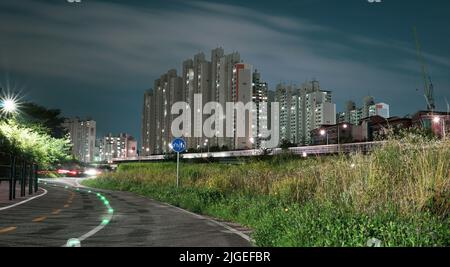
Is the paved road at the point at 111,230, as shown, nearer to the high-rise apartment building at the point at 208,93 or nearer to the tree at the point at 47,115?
the tree at the point at 47,115

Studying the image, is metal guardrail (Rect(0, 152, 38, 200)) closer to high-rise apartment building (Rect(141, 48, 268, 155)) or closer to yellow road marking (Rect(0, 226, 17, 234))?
yellow road marking (Rect(0, 226, 17, 234))

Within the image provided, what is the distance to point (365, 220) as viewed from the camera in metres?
8.47

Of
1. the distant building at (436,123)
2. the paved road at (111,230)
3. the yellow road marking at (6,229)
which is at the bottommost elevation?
the paved road at (111,230)

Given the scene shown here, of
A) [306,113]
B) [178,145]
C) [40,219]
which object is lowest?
[40,219]

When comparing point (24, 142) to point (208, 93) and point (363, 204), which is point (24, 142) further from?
point (208, 93)

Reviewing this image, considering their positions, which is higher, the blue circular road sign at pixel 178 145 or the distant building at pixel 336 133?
the distant building at pixel 336 133

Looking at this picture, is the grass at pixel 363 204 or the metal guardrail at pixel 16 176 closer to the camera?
the grass at pixel 363 204

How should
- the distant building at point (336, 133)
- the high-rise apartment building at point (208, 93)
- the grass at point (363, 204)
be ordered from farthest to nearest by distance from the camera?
the high-rise apartment building at point (208, 93)
the distant building at point (336, 133)
the grass at point (363, 204)

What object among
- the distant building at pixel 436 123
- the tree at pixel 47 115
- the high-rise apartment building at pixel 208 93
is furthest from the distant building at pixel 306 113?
the tree at pixel 47 115

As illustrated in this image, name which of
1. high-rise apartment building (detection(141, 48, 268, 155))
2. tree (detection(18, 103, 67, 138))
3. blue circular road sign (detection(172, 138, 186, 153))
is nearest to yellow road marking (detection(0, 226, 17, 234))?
blue circular road sign (detection(172, 138, 186, 153))

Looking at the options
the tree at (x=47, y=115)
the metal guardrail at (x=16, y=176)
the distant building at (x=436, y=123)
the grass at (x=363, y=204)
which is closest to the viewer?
the grass at (x=363, y=204)

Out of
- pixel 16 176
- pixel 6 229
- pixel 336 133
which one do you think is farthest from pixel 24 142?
pixel 336 133
